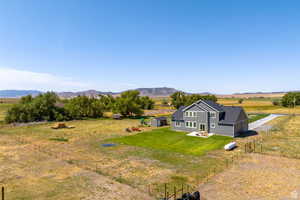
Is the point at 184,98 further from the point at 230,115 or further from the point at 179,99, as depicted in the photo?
the point at 230,115

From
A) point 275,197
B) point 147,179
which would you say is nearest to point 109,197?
point 147,179

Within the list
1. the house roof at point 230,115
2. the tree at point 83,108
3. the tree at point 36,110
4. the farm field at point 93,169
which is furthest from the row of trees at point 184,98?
the farm field at point 93,169

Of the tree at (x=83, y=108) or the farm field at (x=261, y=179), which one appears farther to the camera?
the tree at (x=83, y=108)

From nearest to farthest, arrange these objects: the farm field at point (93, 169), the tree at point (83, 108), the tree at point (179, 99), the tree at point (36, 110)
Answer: the farm field at point (93, 169) → the tree at point (36, 110) → the tree at point (83, 108) → the tree at point (179, 99)

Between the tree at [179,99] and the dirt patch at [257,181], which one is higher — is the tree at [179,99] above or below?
above

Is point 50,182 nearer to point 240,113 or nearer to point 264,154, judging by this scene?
point 264,154

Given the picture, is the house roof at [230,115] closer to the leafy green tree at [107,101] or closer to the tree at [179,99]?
the leafy green tree at [107,101]
